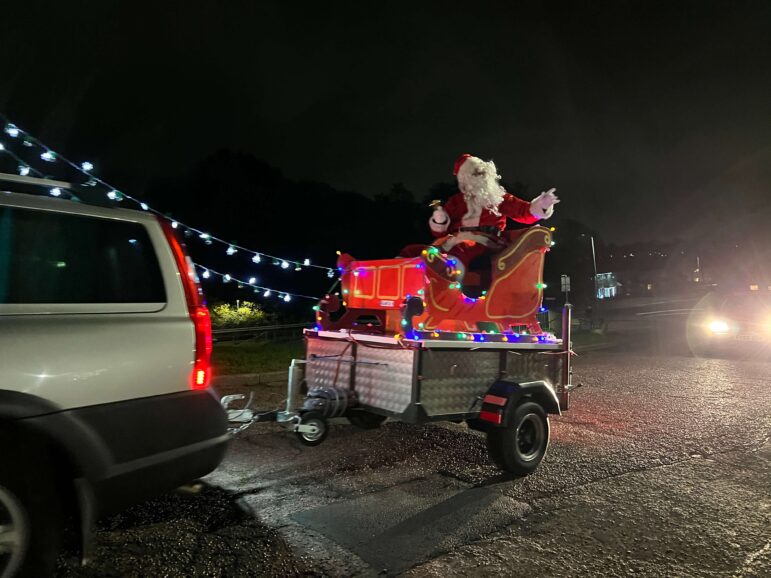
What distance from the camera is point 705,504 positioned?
4316 millimetres

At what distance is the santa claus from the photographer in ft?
19.9

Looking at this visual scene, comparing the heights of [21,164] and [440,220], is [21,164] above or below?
above

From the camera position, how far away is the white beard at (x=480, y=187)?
638 cm

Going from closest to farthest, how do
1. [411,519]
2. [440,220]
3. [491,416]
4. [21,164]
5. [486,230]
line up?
1. [411,519]
2. [491,416]
3. [486,230]
4. [440,220]
5. [21,164]

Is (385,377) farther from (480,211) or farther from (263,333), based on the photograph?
(263,333)

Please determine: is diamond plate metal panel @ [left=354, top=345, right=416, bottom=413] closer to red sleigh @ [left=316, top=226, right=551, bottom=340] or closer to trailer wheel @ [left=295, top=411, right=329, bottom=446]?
red sleigh @ [left=316, top=226, right=551, bottom=340]

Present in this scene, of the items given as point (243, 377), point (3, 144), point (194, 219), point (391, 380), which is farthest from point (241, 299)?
point (391, 380)

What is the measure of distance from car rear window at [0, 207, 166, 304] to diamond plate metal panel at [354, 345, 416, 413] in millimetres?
2176

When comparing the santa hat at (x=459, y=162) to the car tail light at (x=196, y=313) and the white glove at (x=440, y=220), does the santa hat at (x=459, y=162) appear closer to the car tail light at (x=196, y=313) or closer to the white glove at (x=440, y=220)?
the white glove at (x=440, y=220)

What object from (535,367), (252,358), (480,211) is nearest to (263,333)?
(252,358)

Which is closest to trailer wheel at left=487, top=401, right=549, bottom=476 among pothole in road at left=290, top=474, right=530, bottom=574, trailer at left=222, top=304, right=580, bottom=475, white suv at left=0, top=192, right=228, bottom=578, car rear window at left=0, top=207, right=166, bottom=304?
trailer at left=222, top=304, right=580, bottom=475

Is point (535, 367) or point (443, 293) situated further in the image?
point (535, 367)

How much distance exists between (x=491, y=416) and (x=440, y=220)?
2675 millimetres

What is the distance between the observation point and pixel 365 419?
600cm
